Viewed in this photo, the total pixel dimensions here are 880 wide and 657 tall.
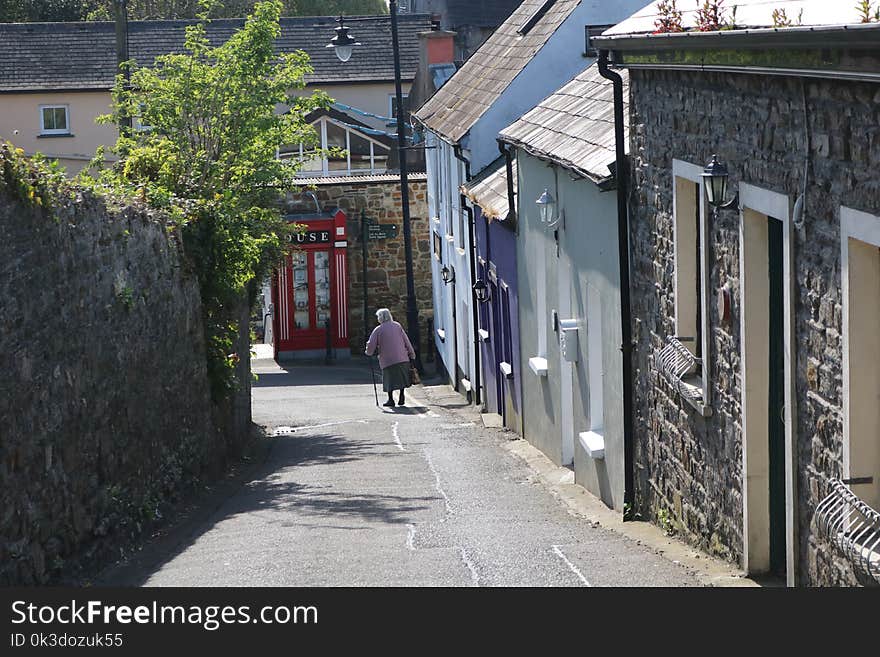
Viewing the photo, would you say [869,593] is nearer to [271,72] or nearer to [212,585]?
[212,585]

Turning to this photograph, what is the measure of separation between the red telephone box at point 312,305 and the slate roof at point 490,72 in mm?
5841

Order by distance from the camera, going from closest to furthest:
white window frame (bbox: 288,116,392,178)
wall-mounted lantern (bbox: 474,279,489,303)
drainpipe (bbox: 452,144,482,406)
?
wall-mounted lantern (bbox: 474,279,489,303) → drainpipe (bbox: 452,144,482,406) → white window frame (bbox: 288,116,392,178)

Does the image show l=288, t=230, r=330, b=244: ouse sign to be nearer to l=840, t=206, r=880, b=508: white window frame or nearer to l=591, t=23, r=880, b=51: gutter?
l=591, t=23, r=880, b=51: gutter

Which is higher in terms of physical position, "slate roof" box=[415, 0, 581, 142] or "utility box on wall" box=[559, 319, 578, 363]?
"slate roof" box=[415, 0, 581, 142]

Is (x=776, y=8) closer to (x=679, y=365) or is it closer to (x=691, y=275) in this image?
(x=691, y=275)

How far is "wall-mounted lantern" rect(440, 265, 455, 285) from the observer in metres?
24.8

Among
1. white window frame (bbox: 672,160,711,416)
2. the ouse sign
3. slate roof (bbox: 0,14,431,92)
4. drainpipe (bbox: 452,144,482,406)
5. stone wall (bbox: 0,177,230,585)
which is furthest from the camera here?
slate roof (bbox: 0,14,431,92)

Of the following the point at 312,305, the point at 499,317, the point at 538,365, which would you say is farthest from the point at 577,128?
the point at 312,305

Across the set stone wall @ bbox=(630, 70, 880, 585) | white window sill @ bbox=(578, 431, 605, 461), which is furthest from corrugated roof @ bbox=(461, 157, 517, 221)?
stone wall @ bbox=(630, 70, 880, 585)

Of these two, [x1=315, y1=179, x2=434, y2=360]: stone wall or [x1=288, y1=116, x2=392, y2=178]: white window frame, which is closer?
[x1=315, y1=179, x2=434, y2=360]: stone wall

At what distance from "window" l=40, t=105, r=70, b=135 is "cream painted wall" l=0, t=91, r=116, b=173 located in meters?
0.13

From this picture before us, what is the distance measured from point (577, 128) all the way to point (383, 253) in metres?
19.3

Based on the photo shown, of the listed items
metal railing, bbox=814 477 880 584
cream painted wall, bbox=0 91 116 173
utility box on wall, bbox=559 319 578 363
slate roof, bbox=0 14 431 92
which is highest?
slate roof, bbox=0 14 431 92

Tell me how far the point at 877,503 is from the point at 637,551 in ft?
9.52
